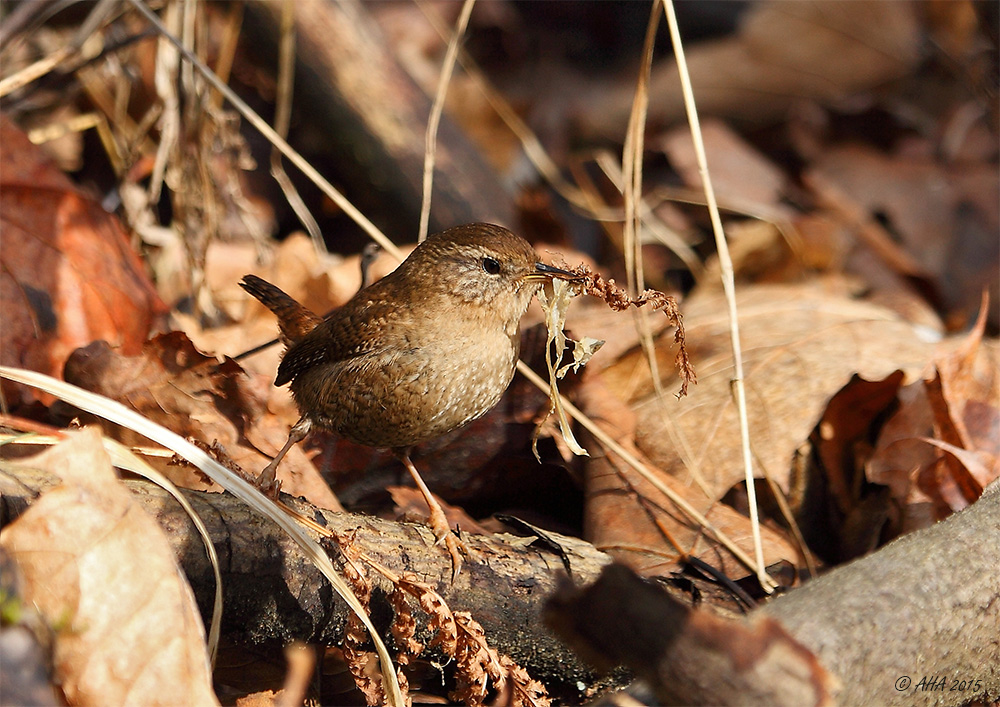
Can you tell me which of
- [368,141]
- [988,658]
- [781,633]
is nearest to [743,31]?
[368,141]

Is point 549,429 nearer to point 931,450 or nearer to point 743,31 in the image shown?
point 931,450

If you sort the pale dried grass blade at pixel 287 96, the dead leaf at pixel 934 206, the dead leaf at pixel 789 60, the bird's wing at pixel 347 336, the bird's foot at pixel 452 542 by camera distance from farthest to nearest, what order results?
1. the dead leaf at pixel 789 60
2. the dead leaf at pixel 934 206
3. the pale dried grass blade at pixel 287 96
4. the bird's wing at pixel 347 336
5. the bird's foot at pixel 452 542

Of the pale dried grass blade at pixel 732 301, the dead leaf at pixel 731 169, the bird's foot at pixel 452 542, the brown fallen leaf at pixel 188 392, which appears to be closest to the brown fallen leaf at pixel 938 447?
the pale dried grass blade at pixel 732 301

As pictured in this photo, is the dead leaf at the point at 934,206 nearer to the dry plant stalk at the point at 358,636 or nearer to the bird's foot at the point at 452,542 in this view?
the bird's foot at the point at 452,542

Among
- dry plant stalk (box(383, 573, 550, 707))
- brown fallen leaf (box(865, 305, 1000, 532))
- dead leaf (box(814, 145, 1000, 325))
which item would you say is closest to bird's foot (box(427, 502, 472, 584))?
dry plant stalk (box(383, 573, 550, 707))

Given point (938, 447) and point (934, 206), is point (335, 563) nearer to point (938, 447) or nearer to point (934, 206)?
point (938, 447)

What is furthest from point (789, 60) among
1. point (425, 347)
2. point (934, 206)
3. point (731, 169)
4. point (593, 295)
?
point (425, 347)
